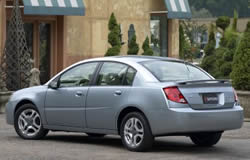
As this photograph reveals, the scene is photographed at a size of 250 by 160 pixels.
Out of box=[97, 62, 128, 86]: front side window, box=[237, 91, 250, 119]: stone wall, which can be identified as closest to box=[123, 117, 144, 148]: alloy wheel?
box=[97, 62, 128, 86]: front side window

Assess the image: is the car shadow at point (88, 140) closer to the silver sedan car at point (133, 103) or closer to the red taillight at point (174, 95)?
the silver sedan car at point (133, 103)

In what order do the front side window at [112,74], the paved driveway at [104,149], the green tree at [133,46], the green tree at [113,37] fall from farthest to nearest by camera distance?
the green tree at [133,46] → the green tree at [113,37] → the front side window at [112,74] → the paved driveway at [104,149]

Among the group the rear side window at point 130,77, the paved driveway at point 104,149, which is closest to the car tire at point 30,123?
the paved driveway at point 104,149

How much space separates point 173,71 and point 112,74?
38.9 inches

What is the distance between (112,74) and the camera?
42.8 feet

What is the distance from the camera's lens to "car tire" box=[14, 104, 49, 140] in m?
14.0

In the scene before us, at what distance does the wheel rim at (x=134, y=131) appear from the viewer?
1228cm

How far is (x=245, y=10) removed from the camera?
344 feet

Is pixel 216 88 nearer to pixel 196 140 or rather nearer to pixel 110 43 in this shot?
pixel 196 140

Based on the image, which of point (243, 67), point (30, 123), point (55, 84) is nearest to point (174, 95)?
point (55, 84)

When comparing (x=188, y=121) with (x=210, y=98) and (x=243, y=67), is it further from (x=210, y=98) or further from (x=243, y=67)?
(x=243, y=67)

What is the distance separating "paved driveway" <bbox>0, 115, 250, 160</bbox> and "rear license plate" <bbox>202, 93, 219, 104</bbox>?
0.76m

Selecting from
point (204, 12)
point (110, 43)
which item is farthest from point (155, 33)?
point (204, 12)

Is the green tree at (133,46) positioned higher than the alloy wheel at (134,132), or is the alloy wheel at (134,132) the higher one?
the green tree at (133,46)
